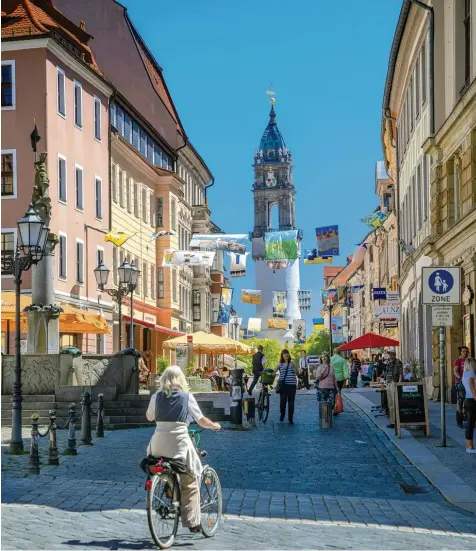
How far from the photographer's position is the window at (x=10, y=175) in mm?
46062

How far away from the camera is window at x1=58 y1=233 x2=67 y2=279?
47500 millimetres

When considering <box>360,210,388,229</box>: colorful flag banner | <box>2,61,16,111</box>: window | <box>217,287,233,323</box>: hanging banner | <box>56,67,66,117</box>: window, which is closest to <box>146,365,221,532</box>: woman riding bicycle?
<box>2,61,16,111</box>: window

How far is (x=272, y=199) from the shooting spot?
627ft

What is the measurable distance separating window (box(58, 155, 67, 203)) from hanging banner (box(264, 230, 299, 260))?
189 feet

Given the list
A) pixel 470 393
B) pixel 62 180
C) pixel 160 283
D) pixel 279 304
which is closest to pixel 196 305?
pixel 160 283

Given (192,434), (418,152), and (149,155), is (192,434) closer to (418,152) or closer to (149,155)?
(418,152)

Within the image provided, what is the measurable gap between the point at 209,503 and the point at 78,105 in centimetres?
4030

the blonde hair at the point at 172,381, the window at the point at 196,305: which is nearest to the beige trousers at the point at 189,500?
the blonde hair at the point at 172,381

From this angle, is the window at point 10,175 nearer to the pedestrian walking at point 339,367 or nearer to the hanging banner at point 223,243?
the pedestrian walking at point 339,367

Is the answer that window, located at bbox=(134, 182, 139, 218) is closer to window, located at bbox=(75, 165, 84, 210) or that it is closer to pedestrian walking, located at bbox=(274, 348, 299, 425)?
window, located at bbox=(75, 165, 84, 210)

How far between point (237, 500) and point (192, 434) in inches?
116

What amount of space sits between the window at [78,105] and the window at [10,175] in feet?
13.4

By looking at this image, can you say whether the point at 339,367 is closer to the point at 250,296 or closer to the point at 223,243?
the point at 223,243

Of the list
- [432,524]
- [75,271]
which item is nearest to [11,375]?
[432,524]
